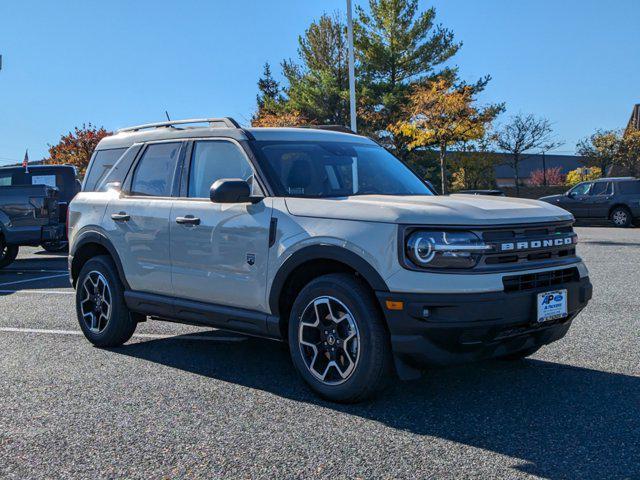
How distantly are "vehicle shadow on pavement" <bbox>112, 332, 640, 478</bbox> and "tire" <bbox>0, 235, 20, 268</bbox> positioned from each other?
983cm

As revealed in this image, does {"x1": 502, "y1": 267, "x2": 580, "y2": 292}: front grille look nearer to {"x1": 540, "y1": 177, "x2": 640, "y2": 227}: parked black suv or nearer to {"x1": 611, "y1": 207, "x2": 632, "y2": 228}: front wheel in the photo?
{"x1": 540, "y1": 177, "x2": 640, "y2": 227}: parked black suv

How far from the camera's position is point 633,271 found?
36.2 feet

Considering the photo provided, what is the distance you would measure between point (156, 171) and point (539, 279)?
328cm

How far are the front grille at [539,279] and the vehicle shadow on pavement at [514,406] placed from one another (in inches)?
29.0

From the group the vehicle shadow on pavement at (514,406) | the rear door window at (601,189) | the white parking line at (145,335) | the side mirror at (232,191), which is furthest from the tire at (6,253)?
the rear door window at (601,189)

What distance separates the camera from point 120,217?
6078 mm

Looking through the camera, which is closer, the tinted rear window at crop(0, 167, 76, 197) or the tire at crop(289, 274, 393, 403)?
the tire at crop(289, 274, 393, 403)

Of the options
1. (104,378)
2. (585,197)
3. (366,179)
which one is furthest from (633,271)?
(585,197)

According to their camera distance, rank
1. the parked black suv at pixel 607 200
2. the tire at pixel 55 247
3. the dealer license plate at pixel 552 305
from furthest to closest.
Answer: the parked black suv at pixel 607 200 → the tire at pixel 55 247 → the dealer license plate at pixel 552 305

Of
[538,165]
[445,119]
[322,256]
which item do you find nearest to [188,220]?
[322,256]

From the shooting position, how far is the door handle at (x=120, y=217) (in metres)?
6.04

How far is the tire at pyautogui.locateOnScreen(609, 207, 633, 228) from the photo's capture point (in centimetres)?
2420

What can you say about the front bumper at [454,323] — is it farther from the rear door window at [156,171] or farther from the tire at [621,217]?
the tire at [621,217]

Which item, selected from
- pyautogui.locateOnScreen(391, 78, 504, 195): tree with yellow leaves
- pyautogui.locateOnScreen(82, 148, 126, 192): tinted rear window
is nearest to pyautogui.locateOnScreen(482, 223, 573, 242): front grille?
pyautogui.locateOnScreen(82, 148, 126, 192): tinted rear window
